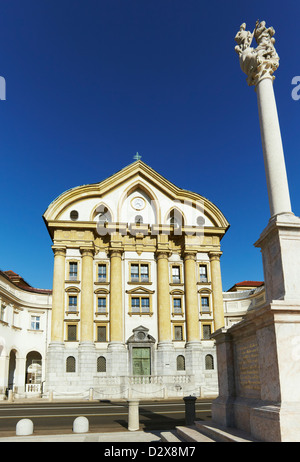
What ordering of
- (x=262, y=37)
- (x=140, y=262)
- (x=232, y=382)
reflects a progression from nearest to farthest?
1. (x=232, y=382)
2. (x=262, y=37)
3. (x=140, y=262)

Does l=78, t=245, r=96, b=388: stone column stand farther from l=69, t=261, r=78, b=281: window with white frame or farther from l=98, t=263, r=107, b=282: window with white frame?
l=98, t=263, r=107, b=282: window with white frame

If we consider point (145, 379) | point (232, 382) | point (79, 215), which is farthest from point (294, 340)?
point (79, 215)

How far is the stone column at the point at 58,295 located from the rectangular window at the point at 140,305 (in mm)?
7153

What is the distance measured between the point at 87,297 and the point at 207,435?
1171 inches

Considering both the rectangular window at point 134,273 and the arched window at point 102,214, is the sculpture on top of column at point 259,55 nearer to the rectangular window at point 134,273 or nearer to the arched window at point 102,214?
the rectangular window at point 134,273

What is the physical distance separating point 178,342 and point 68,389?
38.4 feet

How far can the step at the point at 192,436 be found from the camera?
30.1 feet

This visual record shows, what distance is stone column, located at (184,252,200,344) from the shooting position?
39.2 metres

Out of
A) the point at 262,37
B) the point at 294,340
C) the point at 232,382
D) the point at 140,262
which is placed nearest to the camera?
the point at 294,340

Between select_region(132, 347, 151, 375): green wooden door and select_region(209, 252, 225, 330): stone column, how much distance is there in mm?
7792

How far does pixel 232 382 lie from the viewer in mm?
10242

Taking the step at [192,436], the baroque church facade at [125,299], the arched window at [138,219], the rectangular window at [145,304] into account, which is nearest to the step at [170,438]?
the step at [192,436]

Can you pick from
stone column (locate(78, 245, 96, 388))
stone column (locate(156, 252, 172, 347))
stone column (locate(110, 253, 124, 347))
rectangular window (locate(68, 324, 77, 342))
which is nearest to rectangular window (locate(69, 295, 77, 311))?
stone column (locate(78, 245, 96, 388))
